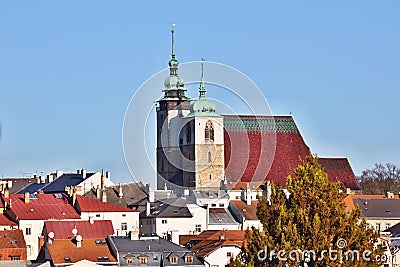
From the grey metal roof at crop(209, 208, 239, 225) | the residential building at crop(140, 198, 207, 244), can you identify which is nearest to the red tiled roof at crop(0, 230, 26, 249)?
the residential building at crop(140, 198, 207, 244)

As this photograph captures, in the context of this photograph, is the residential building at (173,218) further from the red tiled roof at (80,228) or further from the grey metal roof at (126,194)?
the red tiled roof at (80,228)

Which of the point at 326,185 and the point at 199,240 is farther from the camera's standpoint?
the point at 199,240

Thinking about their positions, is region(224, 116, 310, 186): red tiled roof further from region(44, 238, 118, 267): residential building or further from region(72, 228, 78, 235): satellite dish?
region(44, 238, 118, 267): residential building

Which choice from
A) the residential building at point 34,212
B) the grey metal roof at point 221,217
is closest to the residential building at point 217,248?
the residential building at point 34,212

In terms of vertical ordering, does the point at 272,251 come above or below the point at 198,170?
below

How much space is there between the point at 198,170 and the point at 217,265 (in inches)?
2414


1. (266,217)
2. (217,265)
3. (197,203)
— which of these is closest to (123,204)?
(197,203)

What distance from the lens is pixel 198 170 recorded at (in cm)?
14175

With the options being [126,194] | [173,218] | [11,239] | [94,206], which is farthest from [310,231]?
[126,194]

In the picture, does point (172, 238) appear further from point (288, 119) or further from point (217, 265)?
point (288, 119)

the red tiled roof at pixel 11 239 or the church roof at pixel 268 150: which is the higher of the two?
the church roof at pixel 268 150

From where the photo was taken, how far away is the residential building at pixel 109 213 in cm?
10462

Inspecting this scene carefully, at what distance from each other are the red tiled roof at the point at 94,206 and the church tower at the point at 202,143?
33.7 meters

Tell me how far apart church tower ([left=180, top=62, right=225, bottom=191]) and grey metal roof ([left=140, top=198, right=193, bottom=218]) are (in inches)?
976
